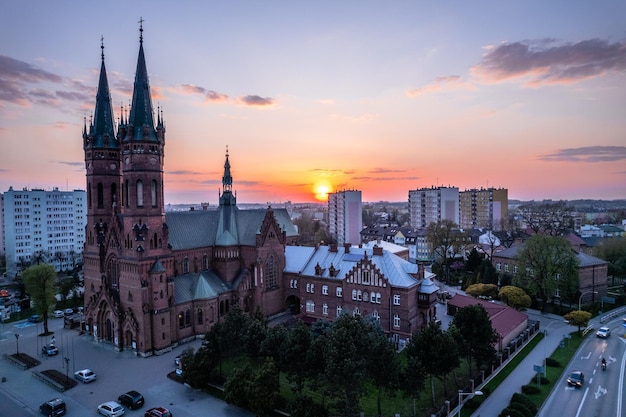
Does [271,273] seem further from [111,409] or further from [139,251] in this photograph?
[111,409]

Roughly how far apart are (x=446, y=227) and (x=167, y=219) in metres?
58.4

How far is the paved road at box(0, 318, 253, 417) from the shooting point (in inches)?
1313

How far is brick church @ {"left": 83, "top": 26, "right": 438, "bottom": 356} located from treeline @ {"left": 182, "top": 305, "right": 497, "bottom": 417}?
38.6 ft

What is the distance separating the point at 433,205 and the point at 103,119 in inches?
4599

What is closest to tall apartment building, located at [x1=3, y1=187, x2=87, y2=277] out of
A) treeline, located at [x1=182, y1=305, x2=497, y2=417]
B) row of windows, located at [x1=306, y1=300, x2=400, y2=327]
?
row of windows, located at [x1=306, y1=300, x2=400, y2=327]

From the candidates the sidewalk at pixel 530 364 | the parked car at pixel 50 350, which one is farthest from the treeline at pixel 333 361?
the parked car at pixel 50 350

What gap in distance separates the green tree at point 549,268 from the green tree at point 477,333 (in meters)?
30.0

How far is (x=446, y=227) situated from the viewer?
275 ft

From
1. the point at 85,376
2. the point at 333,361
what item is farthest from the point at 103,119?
the point at 333,361

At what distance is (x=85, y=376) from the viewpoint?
3850 centimetres

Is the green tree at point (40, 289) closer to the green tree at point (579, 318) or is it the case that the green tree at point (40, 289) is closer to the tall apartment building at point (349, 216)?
the green tree at point (579, 318)

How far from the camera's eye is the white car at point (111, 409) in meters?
31.8

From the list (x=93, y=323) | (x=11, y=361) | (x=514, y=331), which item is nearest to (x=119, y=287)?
(x=93, y=323)

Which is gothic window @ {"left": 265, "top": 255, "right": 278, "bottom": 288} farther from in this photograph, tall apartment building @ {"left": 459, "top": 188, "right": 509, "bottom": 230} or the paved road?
tall apartment building @ {"left": 459, "top": 188, "right": 509, "bottom": 230}
